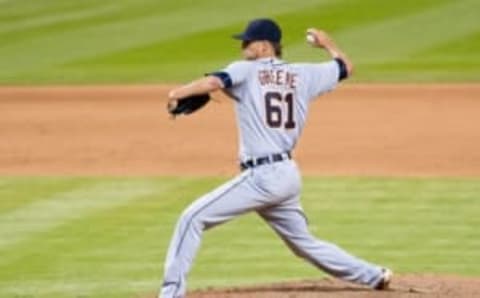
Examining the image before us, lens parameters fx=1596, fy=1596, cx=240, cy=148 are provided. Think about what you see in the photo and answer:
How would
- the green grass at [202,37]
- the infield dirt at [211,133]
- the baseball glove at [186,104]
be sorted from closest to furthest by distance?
the baseball glove at [186,104]
the infield dirt at [211,133]
the green grass at [202,37]

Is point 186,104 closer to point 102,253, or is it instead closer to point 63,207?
point 102,253

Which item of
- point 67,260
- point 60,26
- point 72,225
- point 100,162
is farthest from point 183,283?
point 60,26

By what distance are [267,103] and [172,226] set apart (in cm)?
408

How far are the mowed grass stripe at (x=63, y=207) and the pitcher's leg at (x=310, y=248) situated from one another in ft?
11.2

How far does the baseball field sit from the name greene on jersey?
1427 mm

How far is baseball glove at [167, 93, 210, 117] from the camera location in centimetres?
920

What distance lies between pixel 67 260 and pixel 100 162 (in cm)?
580

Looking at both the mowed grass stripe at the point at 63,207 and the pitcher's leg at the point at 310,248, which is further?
the mowed grass stripe at the point at 63,207

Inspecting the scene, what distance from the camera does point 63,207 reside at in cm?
1422

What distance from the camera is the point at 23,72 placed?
2705 cm

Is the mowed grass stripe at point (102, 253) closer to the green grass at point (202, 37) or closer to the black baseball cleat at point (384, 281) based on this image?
the black baseball cleat at point (384, 281)

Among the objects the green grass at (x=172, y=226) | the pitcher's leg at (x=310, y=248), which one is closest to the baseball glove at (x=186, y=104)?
the pitcher's leg at (x=310, y=248)

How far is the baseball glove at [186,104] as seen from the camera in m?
9.20

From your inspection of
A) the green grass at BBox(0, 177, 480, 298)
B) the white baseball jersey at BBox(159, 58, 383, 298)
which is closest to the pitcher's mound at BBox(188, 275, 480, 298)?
the green grass at BBox(0, 177, 480, 298)
